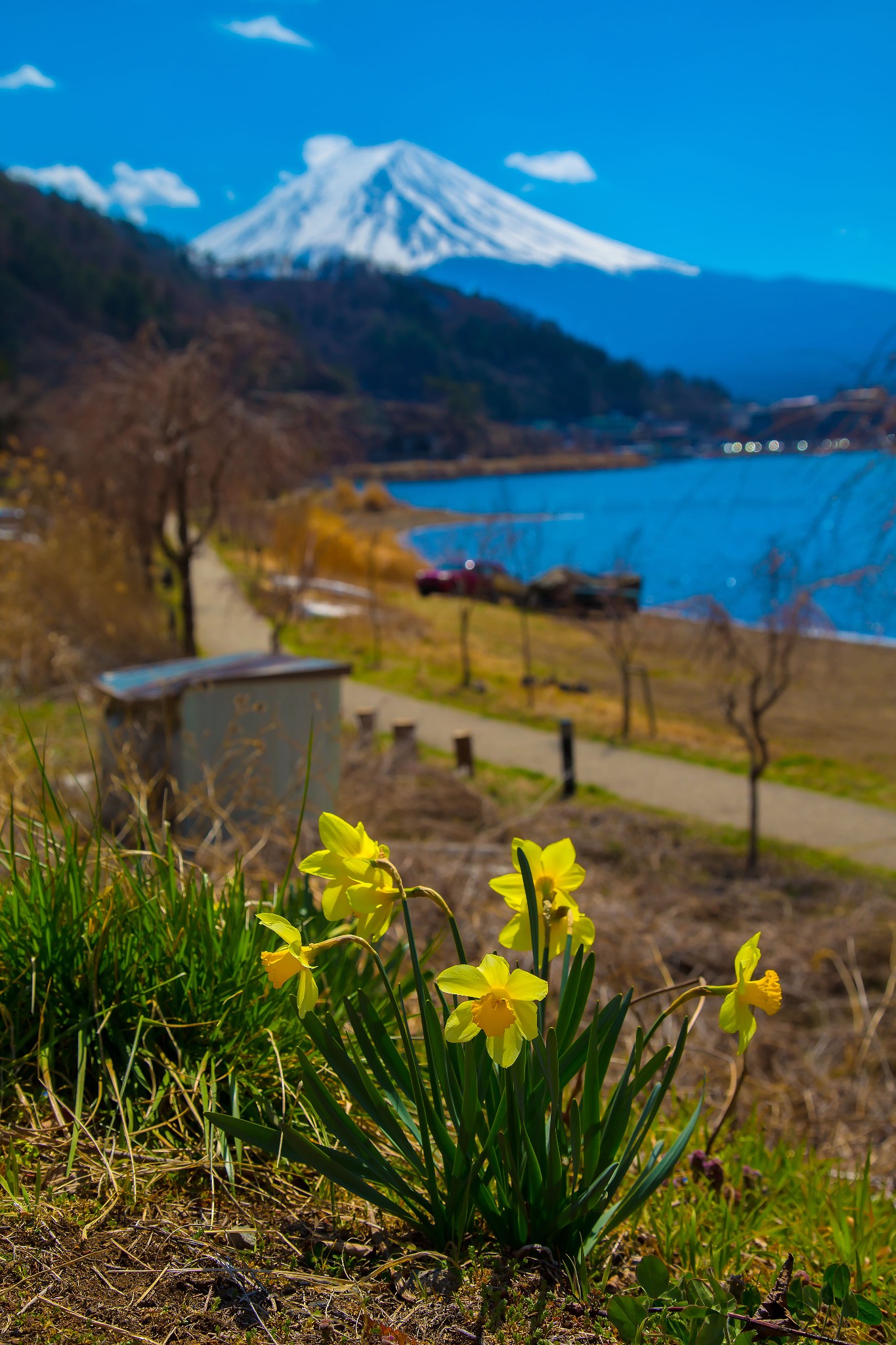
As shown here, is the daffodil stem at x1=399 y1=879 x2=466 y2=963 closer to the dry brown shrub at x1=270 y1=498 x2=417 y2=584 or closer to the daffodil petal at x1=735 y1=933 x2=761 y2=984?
the daffodil petal at x1=735 y1=933 x2=761 y2=984

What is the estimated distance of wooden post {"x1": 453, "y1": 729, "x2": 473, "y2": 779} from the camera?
11.1 meters

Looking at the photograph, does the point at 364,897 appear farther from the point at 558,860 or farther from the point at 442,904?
the point at 558,860

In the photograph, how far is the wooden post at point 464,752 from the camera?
11094mm

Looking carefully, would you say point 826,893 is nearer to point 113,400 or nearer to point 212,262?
point 113,400

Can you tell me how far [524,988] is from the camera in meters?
1.41

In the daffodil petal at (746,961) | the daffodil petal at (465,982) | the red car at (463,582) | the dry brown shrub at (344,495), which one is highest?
the dry brown shrub at (344,495)

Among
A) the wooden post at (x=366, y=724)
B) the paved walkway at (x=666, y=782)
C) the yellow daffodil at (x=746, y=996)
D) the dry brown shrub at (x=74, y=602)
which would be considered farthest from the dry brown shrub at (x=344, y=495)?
the yellow daffodil at (x=746, y=996)

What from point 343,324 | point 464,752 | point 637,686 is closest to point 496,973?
point 464,752

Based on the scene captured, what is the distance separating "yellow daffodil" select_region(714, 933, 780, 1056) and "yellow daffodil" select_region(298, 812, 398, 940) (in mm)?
526

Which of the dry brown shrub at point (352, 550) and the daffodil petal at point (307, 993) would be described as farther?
the dry brown shrub at point (352, 550)

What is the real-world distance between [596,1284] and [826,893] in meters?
7.14

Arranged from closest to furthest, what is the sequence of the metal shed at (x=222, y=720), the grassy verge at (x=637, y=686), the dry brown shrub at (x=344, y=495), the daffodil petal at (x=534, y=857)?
the daffodil petal at (x=534, y=857) < the metal shed at (x=222, y=720) < the grassy verge at (x=637, y=686) < the dry brown shrub at (x=344, y=495)

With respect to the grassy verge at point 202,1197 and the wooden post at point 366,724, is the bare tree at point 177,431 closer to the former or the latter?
the wooden post at point 366,724

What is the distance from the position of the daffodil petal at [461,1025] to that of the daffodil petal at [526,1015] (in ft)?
0.19
